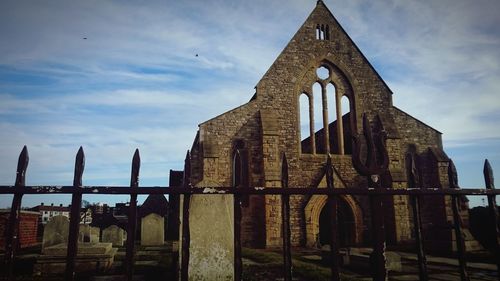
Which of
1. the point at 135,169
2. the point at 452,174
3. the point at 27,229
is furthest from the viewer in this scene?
the point at 27,229

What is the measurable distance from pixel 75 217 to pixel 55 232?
30.2ft

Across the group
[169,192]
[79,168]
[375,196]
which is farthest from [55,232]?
[375,196]

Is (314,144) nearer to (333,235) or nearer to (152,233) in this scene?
(152,233)

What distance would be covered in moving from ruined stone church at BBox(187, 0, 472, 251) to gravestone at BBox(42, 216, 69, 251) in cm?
537

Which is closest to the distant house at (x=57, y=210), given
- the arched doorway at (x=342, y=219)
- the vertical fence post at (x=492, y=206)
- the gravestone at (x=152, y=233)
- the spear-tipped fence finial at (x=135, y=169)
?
the spear-tipped fence finial at (x=135, y=169)

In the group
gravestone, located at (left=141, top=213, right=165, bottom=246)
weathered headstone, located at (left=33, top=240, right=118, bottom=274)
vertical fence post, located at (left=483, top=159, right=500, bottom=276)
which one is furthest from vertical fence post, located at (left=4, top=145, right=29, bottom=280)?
gravestone, located at (left=141, top=213, right=165, bottom=246)

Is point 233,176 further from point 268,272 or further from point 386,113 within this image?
point 386,113

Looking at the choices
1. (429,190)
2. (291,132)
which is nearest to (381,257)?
(429,190)

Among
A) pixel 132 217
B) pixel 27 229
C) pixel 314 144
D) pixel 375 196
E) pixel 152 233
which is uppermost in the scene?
pixel 314 144

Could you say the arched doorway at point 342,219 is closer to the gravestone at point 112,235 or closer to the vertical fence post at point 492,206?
the gravestone at point 112,235

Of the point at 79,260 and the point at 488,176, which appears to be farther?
the point at 79,260

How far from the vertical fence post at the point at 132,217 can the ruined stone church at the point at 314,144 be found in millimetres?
10719

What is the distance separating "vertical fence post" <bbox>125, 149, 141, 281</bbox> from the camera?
2.48 meters

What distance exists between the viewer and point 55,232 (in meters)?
10.1
